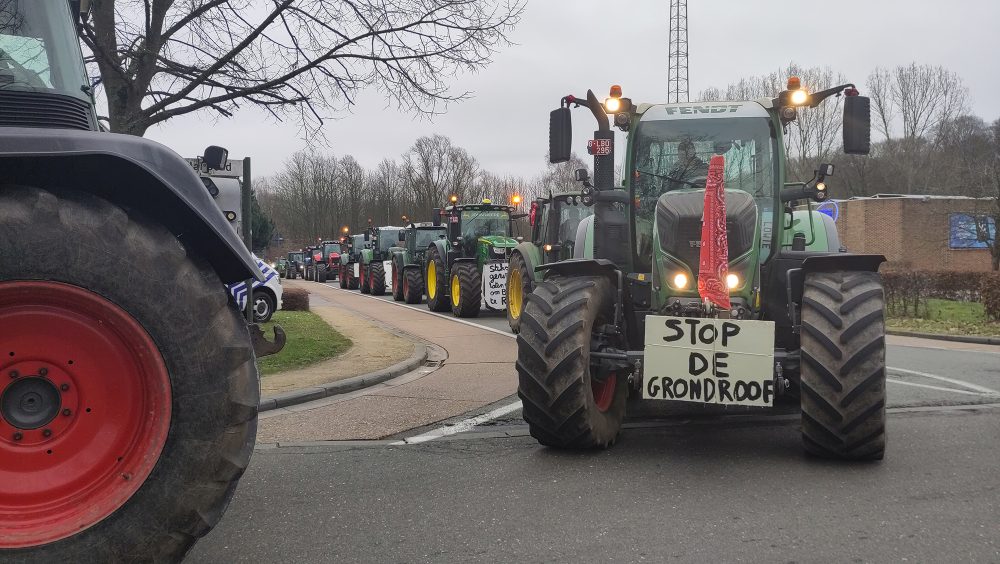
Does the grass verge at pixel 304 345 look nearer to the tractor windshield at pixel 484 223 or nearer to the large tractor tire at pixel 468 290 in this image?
the large tractor tire at pixel 468 290

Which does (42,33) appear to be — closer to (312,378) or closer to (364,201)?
(312,378)

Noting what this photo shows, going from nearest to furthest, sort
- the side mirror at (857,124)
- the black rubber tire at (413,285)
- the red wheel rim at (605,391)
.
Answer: the side mirror at (857,124), the red wheel rim at (605,391), the black rubber tire at (413,285)

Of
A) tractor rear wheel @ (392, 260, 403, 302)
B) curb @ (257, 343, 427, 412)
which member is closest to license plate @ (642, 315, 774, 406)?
curb @ (257, 343, 427, 412)

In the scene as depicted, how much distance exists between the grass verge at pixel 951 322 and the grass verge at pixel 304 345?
12244 millimetres

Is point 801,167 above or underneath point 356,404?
above

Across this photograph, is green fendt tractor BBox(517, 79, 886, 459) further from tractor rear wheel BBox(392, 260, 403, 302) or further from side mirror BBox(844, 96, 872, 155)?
tractor rear wheel BBox(392, 260, 403, 302)

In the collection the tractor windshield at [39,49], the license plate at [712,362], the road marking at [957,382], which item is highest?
the tractor windshield at [39,49]

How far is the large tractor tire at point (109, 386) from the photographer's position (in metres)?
2.67

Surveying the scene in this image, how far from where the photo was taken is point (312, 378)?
8.79 m

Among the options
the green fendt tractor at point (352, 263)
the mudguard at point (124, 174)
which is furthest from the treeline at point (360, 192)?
the mudguard at point (124, 174)

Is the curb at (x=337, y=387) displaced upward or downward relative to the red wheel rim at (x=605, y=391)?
downward

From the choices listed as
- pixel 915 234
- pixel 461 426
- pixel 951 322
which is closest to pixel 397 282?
pixel 951 322

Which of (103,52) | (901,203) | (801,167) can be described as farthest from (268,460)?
(801,167)

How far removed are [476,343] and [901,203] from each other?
109 feet
